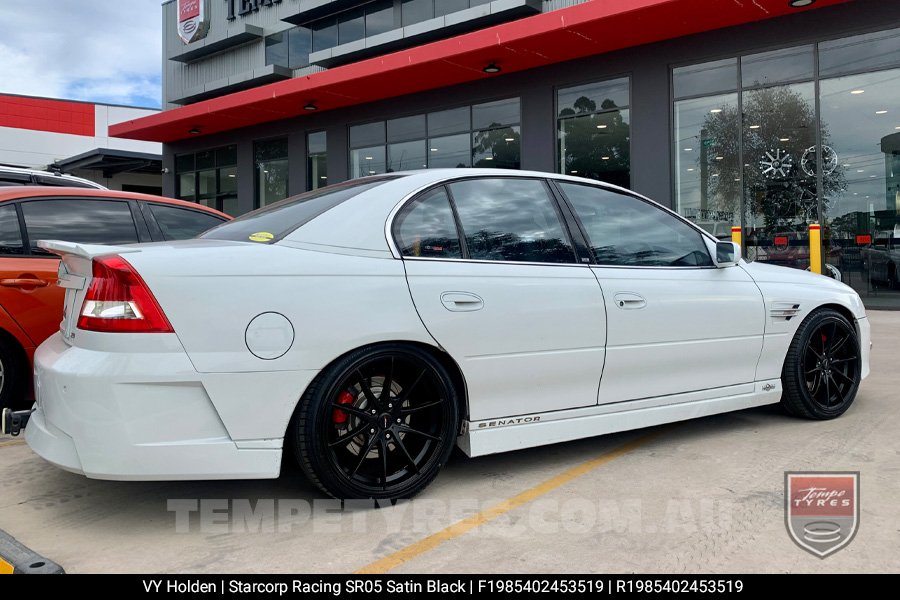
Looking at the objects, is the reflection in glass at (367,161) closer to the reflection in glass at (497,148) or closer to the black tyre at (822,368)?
the reflection in glass at (497,148)

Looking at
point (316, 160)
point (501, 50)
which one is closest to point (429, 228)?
point (501, 50)

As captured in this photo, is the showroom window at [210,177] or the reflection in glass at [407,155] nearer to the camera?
the reflection in glass at [407,155]

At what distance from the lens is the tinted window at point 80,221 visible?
15.3ft

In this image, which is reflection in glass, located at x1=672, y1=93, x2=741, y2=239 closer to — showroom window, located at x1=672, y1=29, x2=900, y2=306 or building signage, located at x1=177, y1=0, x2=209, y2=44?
showroom window, located at x1=672, y1=29, x2=900, y2=306

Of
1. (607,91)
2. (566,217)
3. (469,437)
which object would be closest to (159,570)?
(469,437)

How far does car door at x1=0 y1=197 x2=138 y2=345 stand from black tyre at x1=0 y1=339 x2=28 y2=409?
156mm

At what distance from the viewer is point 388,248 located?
3.09 meters

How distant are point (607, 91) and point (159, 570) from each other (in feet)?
42.4

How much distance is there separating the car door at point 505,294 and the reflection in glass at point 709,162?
959 cm

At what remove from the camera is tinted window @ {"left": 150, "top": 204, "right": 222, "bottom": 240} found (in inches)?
204

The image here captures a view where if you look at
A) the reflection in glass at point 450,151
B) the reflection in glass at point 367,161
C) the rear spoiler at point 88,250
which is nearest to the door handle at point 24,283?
the rear spoiler at point 88,250

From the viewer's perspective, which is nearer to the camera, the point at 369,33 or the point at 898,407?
the point at 898,407
